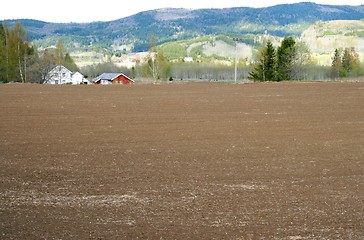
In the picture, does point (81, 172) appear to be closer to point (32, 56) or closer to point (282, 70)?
point (282, 70)

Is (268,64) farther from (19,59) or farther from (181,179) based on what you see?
(181,179)

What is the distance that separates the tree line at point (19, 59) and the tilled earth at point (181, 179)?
217 ft

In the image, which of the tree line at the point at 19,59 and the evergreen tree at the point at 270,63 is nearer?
the evergreen tree at the point at 270,63

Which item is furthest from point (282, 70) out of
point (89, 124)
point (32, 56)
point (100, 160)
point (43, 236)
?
point (43, 236)

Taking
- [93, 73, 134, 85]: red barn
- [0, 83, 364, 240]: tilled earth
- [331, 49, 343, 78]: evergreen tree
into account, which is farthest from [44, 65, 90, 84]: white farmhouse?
[0, 83, 364, 240]: tilled earth

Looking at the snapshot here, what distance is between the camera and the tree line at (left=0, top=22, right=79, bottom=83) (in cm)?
8762

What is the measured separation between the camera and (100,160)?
15555mm

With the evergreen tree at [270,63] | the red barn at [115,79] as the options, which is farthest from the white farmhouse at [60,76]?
the evergreen tree at [270,63]

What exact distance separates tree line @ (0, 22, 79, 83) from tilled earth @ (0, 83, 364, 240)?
66.1 metres

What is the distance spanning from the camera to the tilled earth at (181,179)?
9.43 metres

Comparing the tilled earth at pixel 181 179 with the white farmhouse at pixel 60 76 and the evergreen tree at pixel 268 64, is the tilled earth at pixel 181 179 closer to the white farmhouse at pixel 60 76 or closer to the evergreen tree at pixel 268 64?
the evergreen tree at pixel 268 64

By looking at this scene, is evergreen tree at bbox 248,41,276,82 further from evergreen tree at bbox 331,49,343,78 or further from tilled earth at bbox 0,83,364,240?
tilled earth at bbox 0,83,364,240

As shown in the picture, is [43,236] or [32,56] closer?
[43,236]

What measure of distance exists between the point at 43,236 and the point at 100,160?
22.4ft
